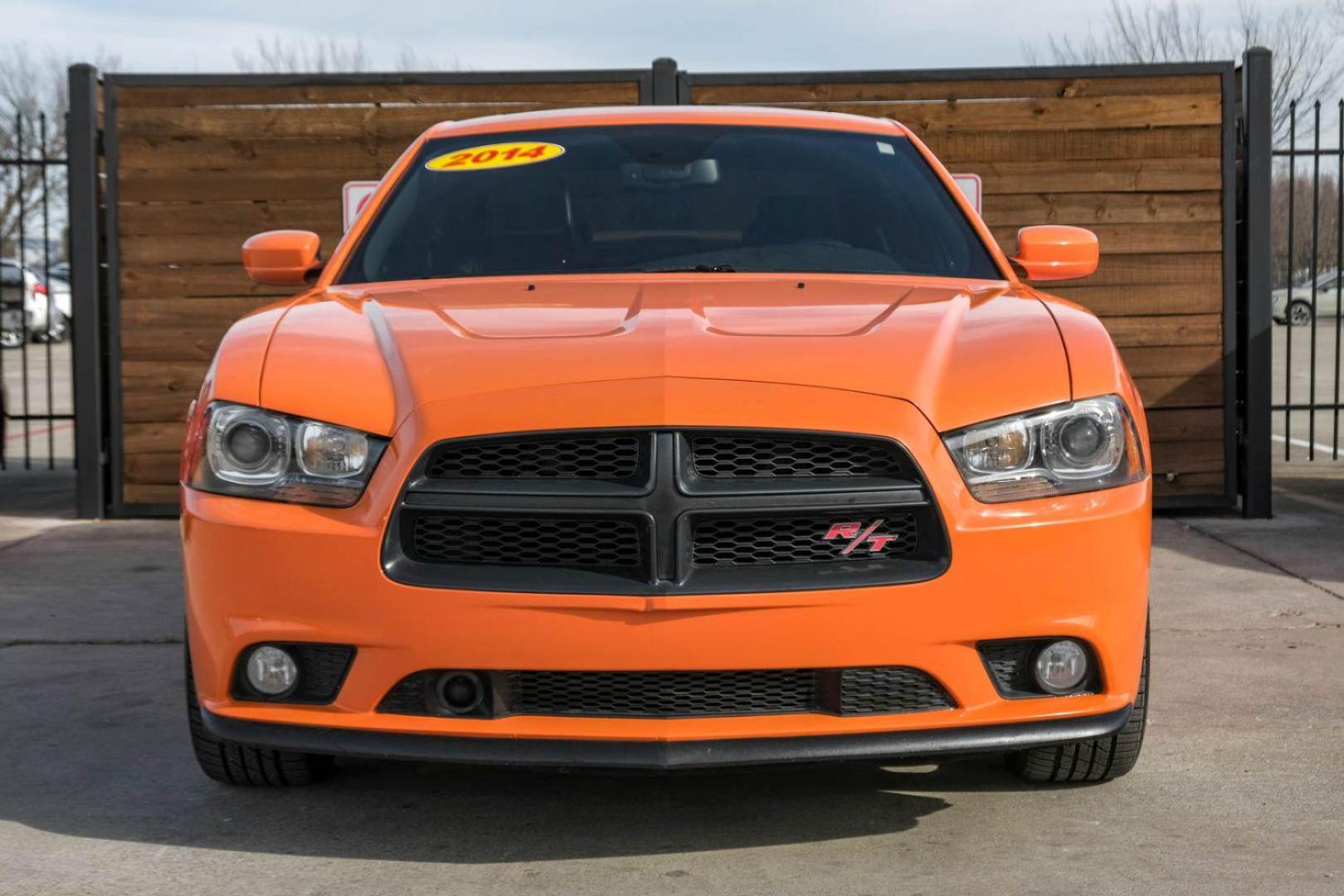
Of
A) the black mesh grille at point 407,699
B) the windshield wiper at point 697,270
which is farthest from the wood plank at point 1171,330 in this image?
the black mesh grille at point 407,699

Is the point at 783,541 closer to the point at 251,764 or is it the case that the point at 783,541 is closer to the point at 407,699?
the point at 407,699

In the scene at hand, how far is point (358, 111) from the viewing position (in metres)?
8.96

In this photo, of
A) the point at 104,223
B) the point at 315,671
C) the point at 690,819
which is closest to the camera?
the point at 315,671

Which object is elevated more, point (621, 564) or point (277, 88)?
point (277, 88)

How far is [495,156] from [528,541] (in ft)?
6.69

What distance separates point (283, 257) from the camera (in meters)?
4.76

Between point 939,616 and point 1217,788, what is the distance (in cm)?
115

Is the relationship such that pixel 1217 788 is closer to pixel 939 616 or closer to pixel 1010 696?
pixel 1010 696

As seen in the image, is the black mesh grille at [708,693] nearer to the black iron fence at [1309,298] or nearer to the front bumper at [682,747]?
the front bumper at [682,747]

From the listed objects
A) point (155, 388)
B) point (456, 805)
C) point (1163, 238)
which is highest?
point (1163, 238)

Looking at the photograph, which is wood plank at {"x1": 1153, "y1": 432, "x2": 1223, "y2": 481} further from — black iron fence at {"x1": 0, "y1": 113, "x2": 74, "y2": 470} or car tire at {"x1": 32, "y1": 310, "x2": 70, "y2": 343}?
car tire at {"x1": 32, "y1": 310, "x2": 70, "y2": 343}

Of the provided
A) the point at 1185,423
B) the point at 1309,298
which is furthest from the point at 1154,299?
the point at 1309,298

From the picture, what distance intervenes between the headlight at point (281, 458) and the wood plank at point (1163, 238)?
6009mm

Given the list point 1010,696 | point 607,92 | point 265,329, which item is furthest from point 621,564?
point 607,92
